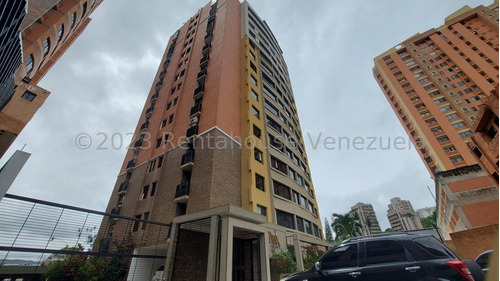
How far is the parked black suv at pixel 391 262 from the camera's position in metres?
4.35

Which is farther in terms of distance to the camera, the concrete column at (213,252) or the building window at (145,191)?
the building window at (145,191)

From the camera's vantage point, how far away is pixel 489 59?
50750mm

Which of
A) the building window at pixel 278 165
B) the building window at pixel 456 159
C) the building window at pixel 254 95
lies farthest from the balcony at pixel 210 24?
the building window at pixel 456 159

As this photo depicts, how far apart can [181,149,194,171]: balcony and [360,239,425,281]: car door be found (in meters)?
15.5

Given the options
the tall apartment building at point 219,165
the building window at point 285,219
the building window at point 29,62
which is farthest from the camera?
the building window at point 29,62

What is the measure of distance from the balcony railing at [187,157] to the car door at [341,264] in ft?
49.6

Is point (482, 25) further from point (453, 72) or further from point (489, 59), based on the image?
point (453, 72)

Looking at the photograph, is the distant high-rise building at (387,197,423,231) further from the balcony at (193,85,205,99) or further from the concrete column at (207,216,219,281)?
the concrete column at (207,216,219,281)

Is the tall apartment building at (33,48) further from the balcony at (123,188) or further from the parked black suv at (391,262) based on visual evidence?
the parked black suv at (391,262)

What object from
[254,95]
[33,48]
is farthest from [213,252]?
[33,48]

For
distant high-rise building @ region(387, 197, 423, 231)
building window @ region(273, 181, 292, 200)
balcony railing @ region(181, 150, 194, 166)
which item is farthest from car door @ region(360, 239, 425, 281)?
distant high-rise building @ region(387, 197, 423, 231)

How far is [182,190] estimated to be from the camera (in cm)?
1744

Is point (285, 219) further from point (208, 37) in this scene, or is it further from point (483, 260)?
point (208, 37)

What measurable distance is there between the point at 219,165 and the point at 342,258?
13.1 m
